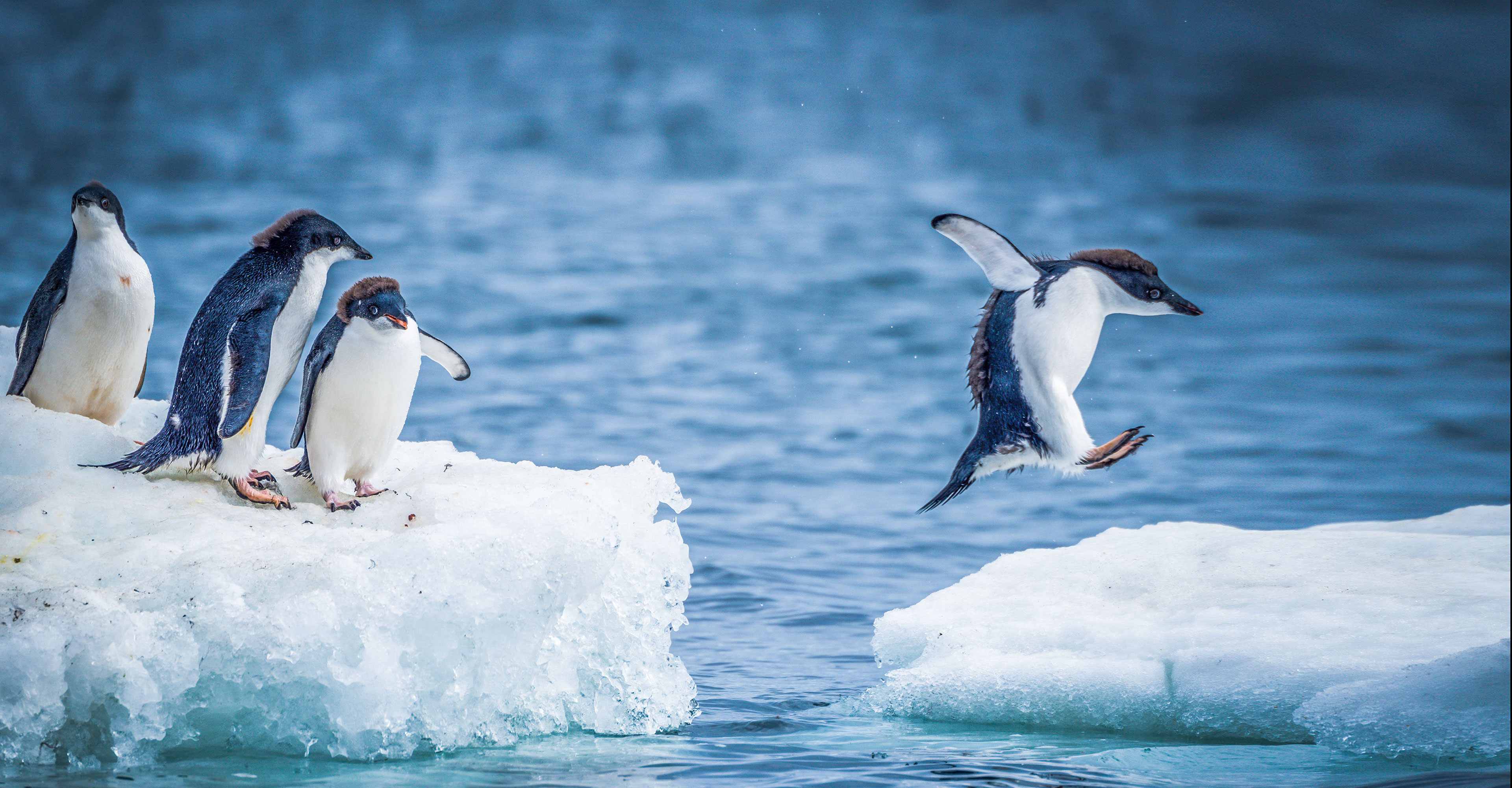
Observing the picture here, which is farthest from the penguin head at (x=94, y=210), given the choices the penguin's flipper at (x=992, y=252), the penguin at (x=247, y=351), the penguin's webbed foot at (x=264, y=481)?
the penguin's flipper at (x=992, y=252)

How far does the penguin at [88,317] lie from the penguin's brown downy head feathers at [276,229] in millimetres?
492

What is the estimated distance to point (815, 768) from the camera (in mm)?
2793

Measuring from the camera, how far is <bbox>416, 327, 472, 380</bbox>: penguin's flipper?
342 centimetres

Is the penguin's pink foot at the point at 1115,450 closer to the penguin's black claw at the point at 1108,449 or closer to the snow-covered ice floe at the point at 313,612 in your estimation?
the penguin's black claw at the point at 1108,449

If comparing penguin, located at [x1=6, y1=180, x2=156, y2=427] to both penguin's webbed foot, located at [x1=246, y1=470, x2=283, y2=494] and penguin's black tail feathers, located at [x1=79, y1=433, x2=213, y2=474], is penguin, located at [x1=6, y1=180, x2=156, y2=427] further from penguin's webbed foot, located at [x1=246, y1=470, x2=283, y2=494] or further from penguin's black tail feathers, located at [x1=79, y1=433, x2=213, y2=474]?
penguin's webbed foot, located at [x1=246, y1=470, x2=283, y2=494]

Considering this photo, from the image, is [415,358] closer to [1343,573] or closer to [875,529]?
[1343,573]

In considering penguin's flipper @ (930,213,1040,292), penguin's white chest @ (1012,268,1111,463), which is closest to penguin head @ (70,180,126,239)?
penguin's flipper @ (930,213,1040,292)

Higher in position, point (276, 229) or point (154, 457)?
point (276, 229)

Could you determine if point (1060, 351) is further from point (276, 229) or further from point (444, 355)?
point (276, 229)

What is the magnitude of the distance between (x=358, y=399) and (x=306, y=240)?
431mm

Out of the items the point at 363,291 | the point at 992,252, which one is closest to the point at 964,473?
the point at 992,252

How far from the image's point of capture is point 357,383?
303 centimetres

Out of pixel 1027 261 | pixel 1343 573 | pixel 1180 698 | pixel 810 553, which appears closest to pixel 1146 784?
pixel 1180 698

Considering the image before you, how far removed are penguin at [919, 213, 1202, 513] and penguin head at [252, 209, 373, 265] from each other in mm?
1579
